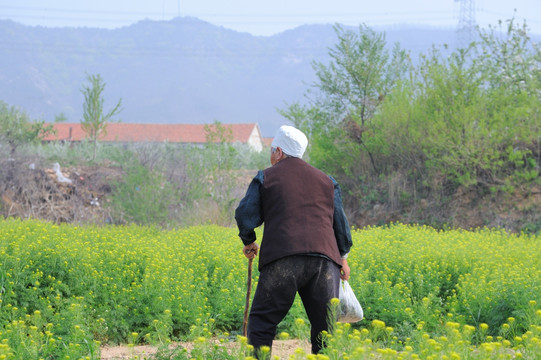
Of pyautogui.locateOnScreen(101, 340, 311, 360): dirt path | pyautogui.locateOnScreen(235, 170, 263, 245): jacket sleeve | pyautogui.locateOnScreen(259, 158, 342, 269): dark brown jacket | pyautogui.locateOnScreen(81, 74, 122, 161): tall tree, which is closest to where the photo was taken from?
pyautogui.locateOnScreen(259, 158, 342, 269): dark brown jacket

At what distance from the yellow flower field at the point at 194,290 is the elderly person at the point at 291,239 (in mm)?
576

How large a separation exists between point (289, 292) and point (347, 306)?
58cm

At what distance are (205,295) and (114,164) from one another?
606 inches

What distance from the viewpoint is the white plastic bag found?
15.3 ft

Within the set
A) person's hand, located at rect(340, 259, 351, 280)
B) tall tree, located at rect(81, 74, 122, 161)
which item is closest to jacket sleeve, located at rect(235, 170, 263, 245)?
person's hand, located at rect(340, 259, 351, 280)

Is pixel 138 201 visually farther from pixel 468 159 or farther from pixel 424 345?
pixel 424 345

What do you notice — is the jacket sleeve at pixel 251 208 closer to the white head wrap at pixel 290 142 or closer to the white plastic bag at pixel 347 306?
the white head wrap at pixel 290 142

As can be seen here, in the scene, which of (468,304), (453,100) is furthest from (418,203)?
(468,304)

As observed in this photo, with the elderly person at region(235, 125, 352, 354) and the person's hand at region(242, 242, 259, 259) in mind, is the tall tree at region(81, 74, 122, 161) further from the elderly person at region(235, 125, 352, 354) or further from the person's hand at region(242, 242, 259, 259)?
the elderly person at region(235, 125, 352, 354)

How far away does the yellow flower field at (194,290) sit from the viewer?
5.90m

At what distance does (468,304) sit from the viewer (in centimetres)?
662

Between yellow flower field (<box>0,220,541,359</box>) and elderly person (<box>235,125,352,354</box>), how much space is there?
1.89ft

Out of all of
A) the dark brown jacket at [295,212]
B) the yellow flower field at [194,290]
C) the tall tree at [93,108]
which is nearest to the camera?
the dark brown jacket at [295,212]

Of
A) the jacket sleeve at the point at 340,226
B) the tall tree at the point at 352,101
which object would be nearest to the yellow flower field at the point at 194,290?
the jacket sleeve at the point at 340,226
